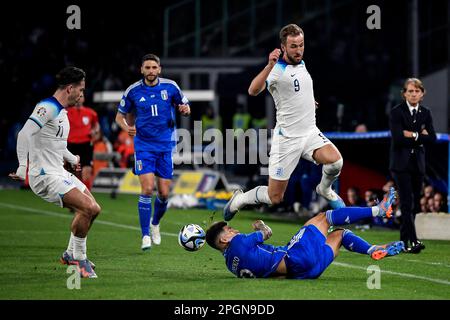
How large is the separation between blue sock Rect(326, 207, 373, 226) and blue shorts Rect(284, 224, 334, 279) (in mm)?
312

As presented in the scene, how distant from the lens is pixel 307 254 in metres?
10.5

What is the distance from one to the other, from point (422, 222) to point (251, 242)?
20.8ft

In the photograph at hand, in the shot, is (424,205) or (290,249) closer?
(290,249)

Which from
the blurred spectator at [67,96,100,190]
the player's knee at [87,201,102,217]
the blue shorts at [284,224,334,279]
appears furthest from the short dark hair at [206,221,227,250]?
the blurred spectator at [67,96,100,190]

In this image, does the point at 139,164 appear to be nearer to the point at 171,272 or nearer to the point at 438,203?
the point at 171,272

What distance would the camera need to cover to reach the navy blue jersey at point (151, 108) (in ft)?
48.7

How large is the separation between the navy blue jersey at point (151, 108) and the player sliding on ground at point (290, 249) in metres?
4.30

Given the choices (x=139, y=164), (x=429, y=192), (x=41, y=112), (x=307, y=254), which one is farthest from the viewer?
(x=429, y=192)

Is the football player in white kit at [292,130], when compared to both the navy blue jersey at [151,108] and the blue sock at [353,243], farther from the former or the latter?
the navy blue jersey at [151,108]

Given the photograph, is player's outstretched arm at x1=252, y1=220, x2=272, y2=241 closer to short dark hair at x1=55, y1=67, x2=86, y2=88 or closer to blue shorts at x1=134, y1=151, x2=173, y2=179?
short dark hair at x1=55, y1=67, x2=86, y2=88

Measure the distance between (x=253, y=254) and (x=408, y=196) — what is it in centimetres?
412

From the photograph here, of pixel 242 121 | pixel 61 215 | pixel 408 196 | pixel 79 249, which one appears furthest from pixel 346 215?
pixel 242 121

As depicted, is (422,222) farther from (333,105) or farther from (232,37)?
(232,37)

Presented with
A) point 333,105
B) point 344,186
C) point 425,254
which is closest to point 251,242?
point 425,254
